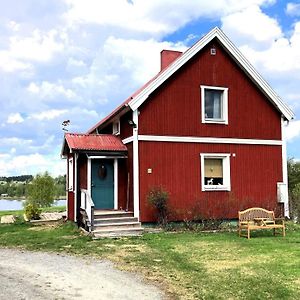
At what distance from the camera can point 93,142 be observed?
53.2 feet

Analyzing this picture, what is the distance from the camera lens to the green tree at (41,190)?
28578 millimetres

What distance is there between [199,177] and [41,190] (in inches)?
626

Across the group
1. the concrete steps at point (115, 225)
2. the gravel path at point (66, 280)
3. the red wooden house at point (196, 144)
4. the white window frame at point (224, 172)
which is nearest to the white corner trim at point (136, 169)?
the red wooden house at point (196, 144)

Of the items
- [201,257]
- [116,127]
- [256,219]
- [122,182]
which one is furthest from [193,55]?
[201,257]

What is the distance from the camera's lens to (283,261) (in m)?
9.23

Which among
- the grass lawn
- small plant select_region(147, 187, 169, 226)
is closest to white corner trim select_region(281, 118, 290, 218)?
the grass lawn

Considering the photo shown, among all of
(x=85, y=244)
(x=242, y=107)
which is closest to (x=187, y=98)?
(x=242, y=107)

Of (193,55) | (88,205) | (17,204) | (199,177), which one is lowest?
(17,204)

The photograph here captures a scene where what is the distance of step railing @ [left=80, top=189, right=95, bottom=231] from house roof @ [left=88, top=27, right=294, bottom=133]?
343 cm

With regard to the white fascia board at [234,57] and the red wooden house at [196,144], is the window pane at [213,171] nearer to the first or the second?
the red wooden house at [196,144]

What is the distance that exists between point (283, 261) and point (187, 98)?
822cm

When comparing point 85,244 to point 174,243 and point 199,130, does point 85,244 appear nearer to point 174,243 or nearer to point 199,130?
point 174,243

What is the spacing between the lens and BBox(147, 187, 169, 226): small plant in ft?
48.2

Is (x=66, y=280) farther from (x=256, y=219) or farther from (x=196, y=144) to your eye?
(x=196, y=144)
